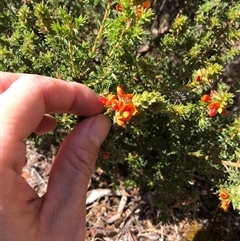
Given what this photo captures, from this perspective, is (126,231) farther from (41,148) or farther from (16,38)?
(16,38)

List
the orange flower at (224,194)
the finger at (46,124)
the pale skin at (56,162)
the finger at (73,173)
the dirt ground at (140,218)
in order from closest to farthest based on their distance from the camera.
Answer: the pale skin at (56,162), the finger at (73,173), the orange flower at (224,194), the finger at (46,124), the dirt ground at (140,218)

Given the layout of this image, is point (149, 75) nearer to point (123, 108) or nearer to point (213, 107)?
point (213, 107)

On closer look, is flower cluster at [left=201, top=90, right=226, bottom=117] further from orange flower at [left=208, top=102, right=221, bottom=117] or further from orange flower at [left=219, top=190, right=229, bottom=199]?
orange flower at [left=219, top=190, right=229, bottom=199]

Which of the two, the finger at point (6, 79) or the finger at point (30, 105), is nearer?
the finger at point (30, 105)

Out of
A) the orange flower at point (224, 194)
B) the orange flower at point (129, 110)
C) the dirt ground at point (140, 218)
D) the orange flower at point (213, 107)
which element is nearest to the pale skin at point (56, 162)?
the orange flower at point (129, 110)

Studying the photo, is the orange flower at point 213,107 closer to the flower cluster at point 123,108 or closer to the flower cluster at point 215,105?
the flower cluster at point 215,105

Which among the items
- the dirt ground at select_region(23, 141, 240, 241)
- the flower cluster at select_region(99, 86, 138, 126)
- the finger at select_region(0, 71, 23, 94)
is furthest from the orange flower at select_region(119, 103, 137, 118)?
the dirt ground at select_region(23, 141, 240, 241)

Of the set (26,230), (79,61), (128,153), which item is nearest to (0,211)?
(26,230)
